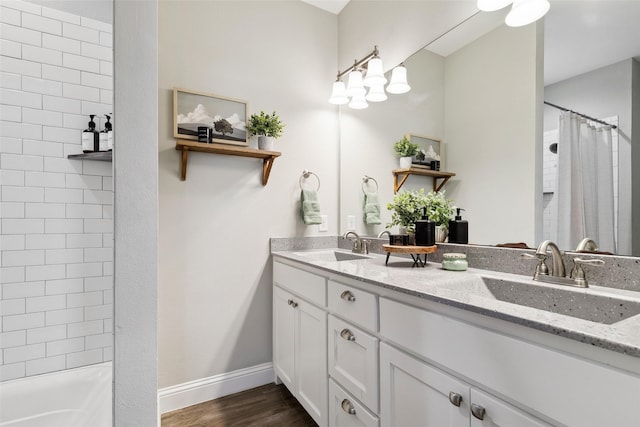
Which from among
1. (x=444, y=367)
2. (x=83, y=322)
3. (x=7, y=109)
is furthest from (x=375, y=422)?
(x=7, y=109)

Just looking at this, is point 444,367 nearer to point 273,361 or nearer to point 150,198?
point 150,198

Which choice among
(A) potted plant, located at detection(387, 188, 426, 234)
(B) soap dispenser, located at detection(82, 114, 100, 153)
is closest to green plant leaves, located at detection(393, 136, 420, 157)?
(A) potted plant, located at detection(387, 188, 426, 234)

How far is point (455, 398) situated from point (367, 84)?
74.2 inches

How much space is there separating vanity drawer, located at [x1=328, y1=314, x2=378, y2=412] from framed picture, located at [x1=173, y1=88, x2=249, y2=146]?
133cm

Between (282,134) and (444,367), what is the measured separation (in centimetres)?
Answer: 184

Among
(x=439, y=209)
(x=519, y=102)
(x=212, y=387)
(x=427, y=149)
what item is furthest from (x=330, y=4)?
(x=212, y=387)

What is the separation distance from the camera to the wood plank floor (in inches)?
69.8

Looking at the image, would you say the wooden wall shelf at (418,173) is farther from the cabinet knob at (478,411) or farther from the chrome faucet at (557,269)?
the cabinet knob at (478,411)

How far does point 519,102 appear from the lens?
1371mm

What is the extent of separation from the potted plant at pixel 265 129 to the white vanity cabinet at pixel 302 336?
0.83 metres

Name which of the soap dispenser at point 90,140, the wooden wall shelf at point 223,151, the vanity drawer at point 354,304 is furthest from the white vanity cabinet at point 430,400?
the soap dispenser at point 90,140

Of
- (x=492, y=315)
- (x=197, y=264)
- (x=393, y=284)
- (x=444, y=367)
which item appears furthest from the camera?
(x=197, y=264)

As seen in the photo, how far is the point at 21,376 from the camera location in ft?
5.52

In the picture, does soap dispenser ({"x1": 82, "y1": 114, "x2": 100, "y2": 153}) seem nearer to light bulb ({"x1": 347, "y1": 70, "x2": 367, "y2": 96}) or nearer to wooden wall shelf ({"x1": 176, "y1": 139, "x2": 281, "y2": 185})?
wooden wall shelf ({"x1": 176, "y1": 139, "x2": 281, "y2": 185})
